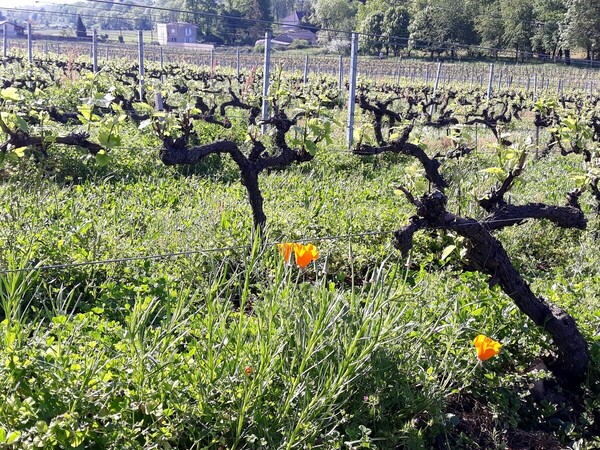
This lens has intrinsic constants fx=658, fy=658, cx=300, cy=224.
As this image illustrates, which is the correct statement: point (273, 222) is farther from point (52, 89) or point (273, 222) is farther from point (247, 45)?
point (247, 45)

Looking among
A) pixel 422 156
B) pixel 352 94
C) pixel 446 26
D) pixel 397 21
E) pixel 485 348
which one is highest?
pixel 397 21

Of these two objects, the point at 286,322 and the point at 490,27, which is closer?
the point at 286,322

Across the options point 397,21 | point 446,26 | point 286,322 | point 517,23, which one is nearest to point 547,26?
point 517,23

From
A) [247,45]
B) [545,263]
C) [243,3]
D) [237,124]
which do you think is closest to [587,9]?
[247,45]

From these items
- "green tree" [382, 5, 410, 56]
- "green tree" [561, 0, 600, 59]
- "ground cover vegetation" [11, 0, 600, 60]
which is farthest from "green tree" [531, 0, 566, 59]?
"green tree" [382, 5, 410, 56]

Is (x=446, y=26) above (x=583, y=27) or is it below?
below

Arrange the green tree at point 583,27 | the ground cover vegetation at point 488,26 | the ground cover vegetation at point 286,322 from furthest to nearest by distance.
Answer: the green tree at point 583,27 < the ground cover vegetation at point 488,26 < the ground cover vegetation at point 286,322

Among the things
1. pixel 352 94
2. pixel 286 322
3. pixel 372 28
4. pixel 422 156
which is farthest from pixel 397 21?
pixel 286 322

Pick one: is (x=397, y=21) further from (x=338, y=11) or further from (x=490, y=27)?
(x=338, y=11)

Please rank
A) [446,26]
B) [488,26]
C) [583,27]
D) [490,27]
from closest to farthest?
[446,26] < [488,26] < [490,27] < [583,27]

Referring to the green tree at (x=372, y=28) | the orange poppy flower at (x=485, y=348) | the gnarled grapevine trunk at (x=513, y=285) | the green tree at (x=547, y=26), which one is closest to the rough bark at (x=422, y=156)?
the gnarled grapevine trunk at (x=513, y=285)

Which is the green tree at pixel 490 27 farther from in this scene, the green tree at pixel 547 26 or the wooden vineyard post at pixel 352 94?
the wooden vineyard post at pixel 352 94

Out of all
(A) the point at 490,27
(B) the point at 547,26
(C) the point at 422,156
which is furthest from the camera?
(B) the point at 547,26

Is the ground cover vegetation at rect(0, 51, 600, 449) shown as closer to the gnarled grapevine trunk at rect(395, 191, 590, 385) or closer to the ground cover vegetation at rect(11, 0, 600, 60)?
the gnarled grapevine trunk at rect(395, 191, 590, 385)
